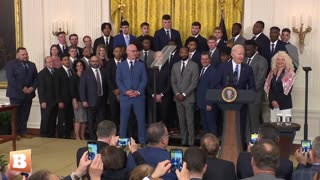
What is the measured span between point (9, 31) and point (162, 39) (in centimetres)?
357

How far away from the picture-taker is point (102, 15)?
10.5 meters

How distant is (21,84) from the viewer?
9.55m

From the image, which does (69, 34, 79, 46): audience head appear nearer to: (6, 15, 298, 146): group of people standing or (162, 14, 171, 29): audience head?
(6, 15, 298, 146): group of people standing

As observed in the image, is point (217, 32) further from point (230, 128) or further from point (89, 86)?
point (230, 128)

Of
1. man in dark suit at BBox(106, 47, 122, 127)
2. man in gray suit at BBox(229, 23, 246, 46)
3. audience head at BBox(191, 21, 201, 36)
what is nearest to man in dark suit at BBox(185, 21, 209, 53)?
audience head at BBox(191, 21, 201, 36)

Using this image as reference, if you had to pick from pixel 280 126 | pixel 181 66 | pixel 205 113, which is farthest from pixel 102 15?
pixel 280 126

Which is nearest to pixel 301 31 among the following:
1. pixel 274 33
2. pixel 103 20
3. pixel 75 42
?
pixel 274 33

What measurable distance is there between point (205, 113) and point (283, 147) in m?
2.06

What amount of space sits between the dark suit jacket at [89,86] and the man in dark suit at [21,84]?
104cm

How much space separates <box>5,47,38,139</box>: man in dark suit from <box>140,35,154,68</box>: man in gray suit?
6.86ft

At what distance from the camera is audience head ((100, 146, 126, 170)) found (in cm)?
363

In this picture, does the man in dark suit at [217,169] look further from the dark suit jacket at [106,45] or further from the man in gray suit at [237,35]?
the dark suit jacket at [106,45]

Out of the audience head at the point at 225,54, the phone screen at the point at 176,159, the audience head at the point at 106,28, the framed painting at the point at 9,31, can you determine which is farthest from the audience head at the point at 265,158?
the framed painting at the point at 9,31

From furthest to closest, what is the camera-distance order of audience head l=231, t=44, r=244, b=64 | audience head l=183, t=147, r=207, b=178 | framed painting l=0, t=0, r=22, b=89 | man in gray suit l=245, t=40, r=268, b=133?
framed painting l=0, t=0, r=22, b=89 → man in gray suit l=245, t=40, r=268, b=133 → audience head l=231, t=44, r=244, b=64 → audience head l=183, t=147, r=207, b=178
